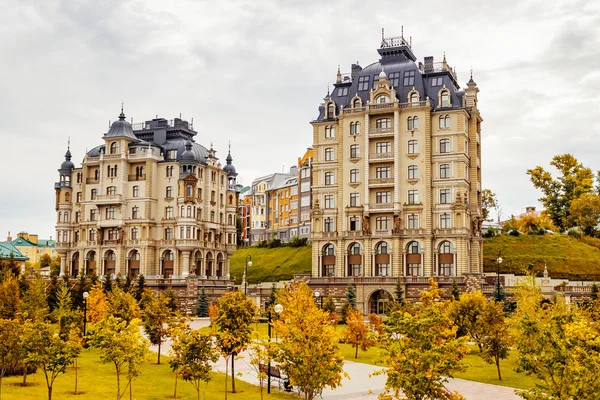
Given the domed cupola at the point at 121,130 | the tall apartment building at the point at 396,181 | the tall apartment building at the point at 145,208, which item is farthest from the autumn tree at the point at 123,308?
the domed cupola at the point at 121,130

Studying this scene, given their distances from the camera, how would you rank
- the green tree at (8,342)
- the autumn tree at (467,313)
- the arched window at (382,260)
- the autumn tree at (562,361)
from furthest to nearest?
the arched window at (382,260) → the autumn tree at (467,313) → the green tree at (8,342) → the autumn tree at (562,361)

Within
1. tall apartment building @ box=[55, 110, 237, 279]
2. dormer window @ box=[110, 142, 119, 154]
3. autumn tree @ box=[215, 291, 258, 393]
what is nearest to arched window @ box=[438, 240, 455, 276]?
tall apartment building @ box=[55, 110, 237, 279]

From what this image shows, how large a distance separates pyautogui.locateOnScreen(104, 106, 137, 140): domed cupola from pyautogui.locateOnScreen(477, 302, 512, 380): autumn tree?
58723mm

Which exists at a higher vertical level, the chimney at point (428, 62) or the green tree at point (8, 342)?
the chimney at point (428, 62)

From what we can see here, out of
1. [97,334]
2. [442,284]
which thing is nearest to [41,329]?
[97,334]

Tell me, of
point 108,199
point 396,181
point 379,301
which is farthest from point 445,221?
point 108,199

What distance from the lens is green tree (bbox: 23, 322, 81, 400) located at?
28.8 metres

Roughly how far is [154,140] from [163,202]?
918cm

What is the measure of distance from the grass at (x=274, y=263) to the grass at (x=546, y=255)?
22797mm

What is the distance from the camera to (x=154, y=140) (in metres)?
90.1

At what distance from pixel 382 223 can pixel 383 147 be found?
26.3ft

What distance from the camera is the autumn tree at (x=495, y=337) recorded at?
35.9 m

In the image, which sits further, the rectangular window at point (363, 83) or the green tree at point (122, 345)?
the rectangular window at point (363, 83)

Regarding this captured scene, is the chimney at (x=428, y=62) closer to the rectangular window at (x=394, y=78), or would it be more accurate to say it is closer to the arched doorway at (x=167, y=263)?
A: the rectangular window at (x=394, y=78)
